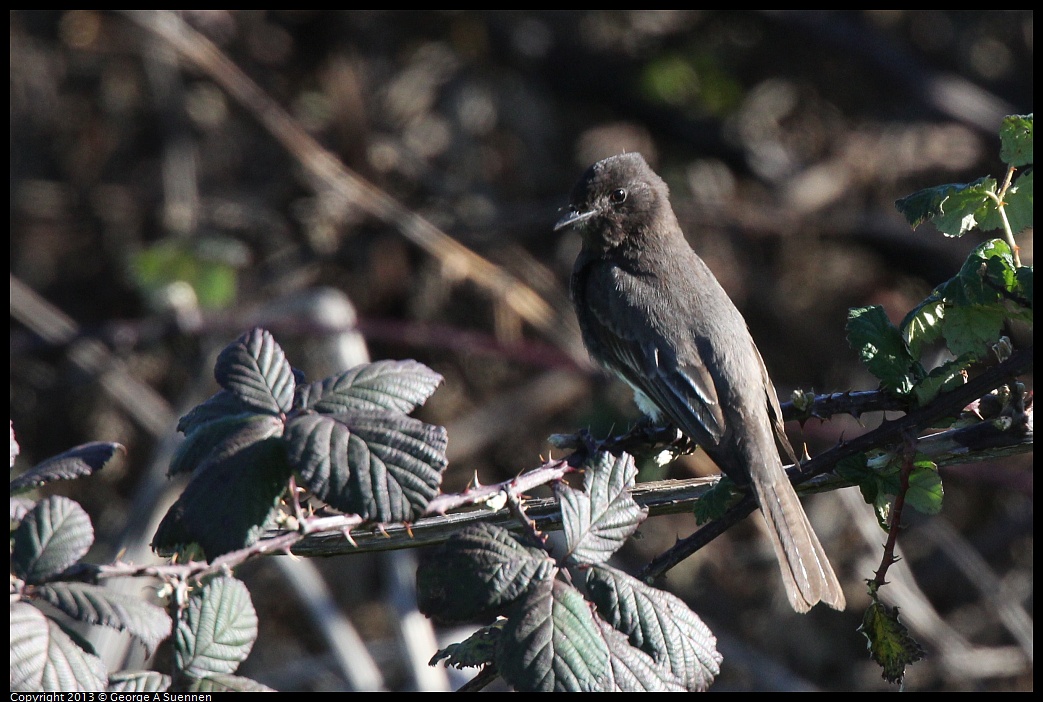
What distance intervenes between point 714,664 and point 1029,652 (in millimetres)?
4777

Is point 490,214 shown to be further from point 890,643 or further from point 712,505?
point 890,643

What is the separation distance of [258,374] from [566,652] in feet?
2.94

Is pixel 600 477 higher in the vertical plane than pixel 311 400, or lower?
lower

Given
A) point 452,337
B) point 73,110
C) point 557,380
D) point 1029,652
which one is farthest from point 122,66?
point 1029,652

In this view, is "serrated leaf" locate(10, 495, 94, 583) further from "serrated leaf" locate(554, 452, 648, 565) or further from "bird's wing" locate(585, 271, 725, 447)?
"bird's wing" locate(585, 271, 725, 447)

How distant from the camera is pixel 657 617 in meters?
1.94

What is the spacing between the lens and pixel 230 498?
6.24 ft

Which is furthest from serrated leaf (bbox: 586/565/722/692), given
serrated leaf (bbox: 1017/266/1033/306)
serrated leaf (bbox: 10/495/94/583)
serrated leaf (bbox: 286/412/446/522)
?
serrated leaf (bbox: 1017/266/1033/306)

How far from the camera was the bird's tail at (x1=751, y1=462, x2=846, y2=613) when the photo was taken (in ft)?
10.5

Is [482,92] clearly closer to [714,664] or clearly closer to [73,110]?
[73,110]

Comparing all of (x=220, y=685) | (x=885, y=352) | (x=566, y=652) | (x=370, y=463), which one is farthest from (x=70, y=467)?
(x=885, y=352)

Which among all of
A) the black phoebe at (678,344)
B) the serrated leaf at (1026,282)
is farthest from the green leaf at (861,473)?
the black phoebe at (678,344)

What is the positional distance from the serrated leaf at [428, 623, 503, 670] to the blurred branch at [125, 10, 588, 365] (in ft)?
14.7

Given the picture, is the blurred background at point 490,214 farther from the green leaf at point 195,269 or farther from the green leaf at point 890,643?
the green leaf at point 890,643
